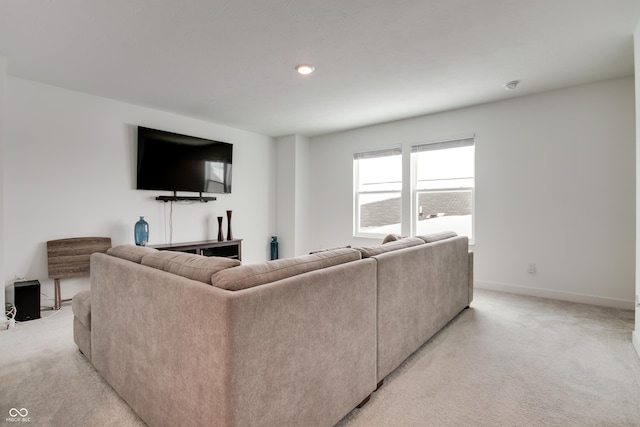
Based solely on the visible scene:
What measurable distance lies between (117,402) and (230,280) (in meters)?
1.19

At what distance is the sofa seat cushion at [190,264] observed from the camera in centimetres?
125

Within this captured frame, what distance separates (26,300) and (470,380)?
3785mm

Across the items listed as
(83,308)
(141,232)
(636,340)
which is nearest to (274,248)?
(141,232)

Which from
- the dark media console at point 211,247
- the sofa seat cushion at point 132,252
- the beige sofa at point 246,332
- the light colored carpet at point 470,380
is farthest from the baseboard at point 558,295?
the sofa seat cushion at point 132,252

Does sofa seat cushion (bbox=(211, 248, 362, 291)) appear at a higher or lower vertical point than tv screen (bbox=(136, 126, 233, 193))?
lower

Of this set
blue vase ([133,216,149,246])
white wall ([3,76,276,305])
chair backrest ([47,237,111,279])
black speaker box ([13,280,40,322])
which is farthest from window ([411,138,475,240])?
black speaker box ([13,280,40,322])

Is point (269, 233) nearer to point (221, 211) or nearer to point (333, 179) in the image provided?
point (221, 211)

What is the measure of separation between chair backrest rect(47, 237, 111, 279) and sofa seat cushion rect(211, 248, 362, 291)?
310 centimetres

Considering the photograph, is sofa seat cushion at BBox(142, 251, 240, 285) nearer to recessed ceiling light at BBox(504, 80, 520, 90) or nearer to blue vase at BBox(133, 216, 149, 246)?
blue vase at BBox(133, 216, 149, 246)

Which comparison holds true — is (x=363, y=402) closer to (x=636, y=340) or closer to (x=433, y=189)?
(x=636, y=340)

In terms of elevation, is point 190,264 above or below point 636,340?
above

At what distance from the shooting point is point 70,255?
132 inches

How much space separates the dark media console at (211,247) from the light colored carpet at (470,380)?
1397mm

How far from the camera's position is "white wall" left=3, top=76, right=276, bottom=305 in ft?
10.3
